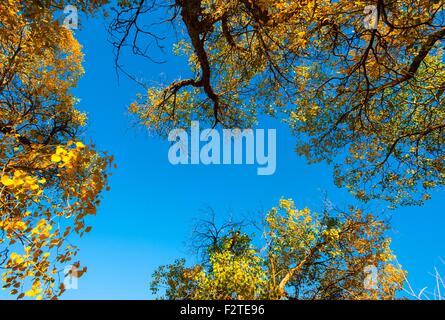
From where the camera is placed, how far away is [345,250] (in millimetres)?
15484

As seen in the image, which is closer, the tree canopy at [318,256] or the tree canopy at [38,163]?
the tree canopy at [38,163]

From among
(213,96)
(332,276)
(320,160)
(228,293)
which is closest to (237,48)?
(213,96)

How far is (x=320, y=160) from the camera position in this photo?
11.7 metres

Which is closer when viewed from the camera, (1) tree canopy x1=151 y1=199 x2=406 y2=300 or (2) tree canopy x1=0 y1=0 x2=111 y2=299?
(2) tree canopy x1=0 y1=0 x2=111 y2=299

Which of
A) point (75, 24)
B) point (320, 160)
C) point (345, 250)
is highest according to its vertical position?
point (75, 24)

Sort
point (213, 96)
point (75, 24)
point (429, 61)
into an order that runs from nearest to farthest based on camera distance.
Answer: point (75, 24), point (429, 61), point (213, 96)

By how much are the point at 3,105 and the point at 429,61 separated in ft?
44.5

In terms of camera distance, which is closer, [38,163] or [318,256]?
[38,163]
